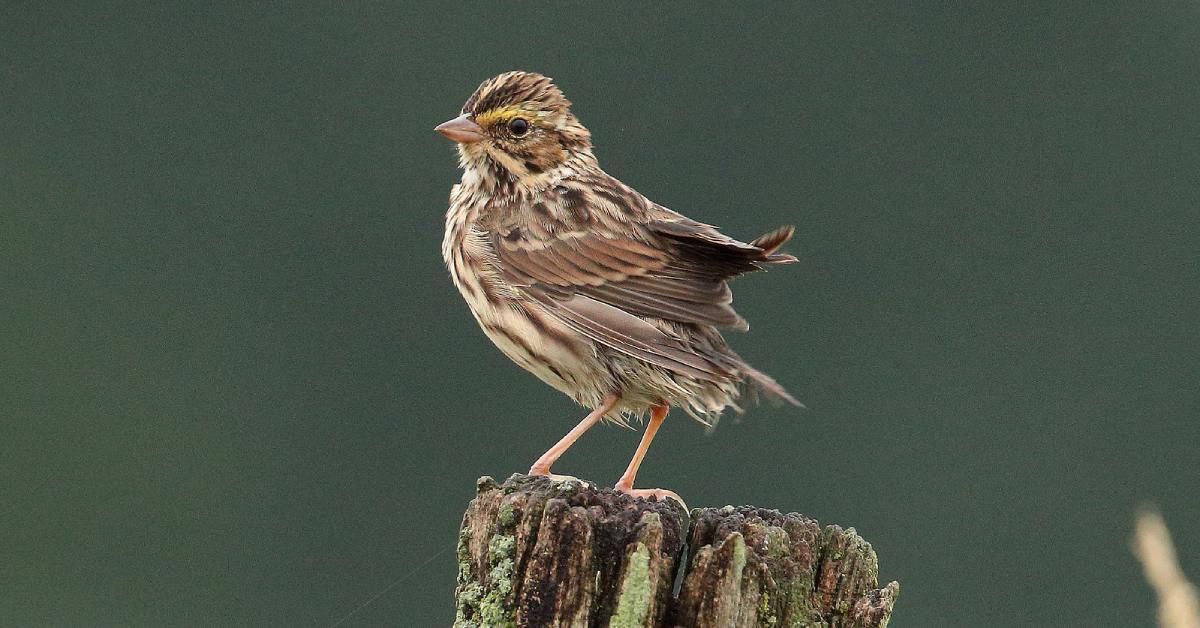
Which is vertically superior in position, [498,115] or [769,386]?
[498,115]

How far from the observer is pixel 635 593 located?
5.19 meters

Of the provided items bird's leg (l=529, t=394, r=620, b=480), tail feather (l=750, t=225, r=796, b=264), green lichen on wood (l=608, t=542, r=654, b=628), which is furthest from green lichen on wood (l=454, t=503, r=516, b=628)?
tail feather (l=750, t=225, r=796, b=264)

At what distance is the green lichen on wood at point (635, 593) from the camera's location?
17.0ft

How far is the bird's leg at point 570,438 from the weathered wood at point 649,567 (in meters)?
1.45

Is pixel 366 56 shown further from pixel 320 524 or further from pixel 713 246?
pixel 713 246

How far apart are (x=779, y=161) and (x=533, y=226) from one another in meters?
28.5

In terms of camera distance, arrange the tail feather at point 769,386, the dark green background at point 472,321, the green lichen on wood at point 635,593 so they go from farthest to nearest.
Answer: the dark green background at point 472,321
the tail feather at point 769,386
the green lichen on wood at point 635,593

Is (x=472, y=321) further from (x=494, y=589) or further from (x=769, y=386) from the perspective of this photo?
(x=494, y=589)

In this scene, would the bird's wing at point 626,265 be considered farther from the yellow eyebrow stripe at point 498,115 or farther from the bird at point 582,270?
the yellow eyebrow stripe at point 498,115

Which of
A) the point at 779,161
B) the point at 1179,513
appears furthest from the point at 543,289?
the point at 779,161

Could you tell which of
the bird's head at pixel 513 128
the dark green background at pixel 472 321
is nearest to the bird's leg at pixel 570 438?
the bird's head at pixel 513 128

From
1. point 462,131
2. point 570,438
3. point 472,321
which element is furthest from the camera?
point 472,321

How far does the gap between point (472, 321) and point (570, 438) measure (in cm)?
2584

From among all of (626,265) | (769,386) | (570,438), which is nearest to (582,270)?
(626,265)
